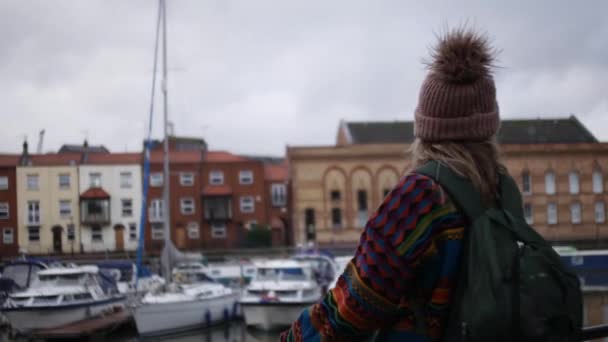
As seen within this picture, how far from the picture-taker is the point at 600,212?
50375 mm

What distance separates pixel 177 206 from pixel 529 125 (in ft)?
101

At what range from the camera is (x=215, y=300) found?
21703 millimetres

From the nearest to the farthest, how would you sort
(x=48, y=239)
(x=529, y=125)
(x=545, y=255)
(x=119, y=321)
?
(x=545, y=255)
(x=119, y=321)
(x=48, y=239)
(x=529, y=125)

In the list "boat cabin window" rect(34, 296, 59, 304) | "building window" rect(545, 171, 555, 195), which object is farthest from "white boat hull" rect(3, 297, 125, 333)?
"building window" rect(545, 171, 555, 195)

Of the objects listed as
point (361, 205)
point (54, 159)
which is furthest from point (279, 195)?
point (54, 159)

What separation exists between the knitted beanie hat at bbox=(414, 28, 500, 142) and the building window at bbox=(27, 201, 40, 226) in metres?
30.6

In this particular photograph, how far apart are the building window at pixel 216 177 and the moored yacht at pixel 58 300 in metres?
32.3

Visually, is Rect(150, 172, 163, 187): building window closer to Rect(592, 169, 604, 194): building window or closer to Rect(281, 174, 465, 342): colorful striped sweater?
Rect(592, 169, 604, 194): building window

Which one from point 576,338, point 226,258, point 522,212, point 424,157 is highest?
point 424,157

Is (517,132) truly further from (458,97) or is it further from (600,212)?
(458,97)

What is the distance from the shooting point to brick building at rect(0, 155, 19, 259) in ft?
87.2

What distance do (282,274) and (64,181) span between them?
19.7 m

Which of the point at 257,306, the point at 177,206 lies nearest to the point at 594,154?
the point at 177,206

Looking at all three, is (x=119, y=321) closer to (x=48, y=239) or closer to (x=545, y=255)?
(x=48, y=239)
